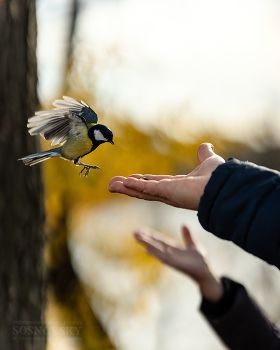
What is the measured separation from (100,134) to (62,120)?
0.73 feet

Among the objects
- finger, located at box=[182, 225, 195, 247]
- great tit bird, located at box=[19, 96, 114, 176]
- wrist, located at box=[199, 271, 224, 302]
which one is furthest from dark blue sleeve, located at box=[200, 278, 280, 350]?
great tit bird, located at box=[19, 96, 114, 176]

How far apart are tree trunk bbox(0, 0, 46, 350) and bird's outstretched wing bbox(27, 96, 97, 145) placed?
2.41 ft

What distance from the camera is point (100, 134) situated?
1296mm

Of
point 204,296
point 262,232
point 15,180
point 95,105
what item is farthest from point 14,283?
point 95,105

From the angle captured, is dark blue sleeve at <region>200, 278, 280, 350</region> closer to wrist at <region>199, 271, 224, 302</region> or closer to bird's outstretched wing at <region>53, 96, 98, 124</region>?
wrist at <region>199, 271, 224, 302</region>

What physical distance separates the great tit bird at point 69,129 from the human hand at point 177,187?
20 cm

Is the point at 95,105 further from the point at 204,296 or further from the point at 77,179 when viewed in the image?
the point at 204,296

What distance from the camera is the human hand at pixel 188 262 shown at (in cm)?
249

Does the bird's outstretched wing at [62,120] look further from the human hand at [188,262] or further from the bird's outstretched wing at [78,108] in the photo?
the human hand at [188,262]

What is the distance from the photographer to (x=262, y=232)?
0.98 m

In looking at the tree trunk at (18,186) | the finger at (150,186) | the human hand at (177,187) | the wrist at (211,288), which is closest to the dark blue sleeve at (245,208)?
the human hand at (177,187)

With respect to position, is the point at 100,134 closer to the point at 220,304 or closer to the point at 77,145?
the point at 77,145

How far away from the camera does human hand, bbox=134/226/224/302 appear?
249 cm

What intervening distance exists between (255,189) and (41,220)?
5.45ft
